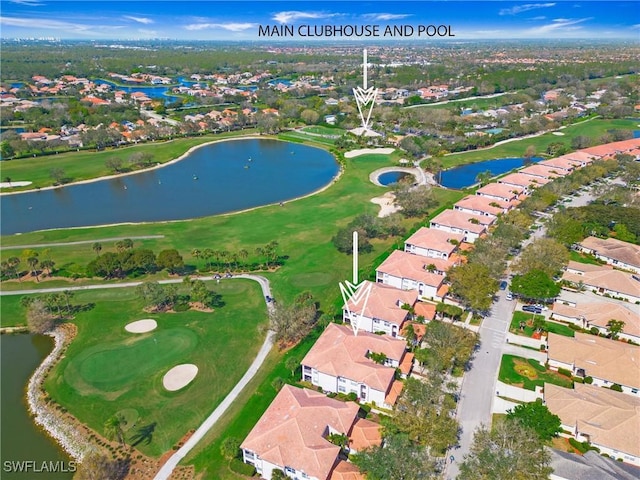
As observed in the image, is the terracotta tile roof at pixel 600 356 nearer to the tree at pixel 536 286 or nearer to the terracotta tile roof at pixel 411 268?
the tree at pixel 536 286

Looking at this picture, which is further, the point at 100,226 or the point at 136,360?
the point at 100,226

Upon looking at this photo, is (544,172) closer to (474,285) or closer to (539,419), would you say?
(474,285)

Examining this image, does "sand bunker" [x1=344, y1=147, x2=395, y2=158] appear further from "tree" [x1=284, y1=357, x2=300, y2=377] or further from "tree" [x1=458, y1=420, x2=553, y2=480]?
"tree" [x1=458, y1=420, x2=553, y2=480]

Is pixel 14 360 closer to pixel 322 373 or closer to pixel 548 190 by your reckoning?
pixel 322 373

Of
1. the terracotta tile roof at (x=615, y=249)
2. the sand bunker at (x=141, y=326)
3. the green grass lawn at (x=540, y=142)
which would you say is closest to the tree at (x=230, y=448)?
the sand bunker at (x=141, y=326)

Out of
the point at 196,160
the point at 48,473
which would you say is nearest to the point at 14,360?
the point at 48,473

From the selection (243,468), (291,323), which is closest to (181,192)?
(291,323)
